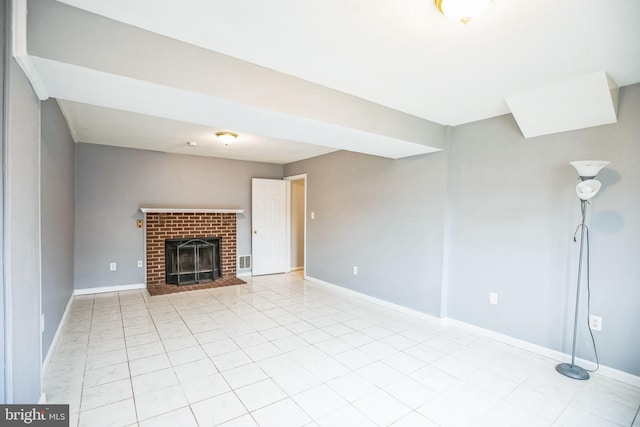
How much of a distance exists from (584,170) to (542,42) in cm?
110

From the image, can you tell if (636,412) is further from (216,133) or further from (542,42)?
(216,133)

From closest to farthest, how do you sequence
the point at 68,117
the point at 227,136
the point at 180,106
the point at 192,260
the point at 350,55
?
the point at 350,55 < the point at 180,106 < the point at 68,117 < the point at 227,136 < the point at 192,260

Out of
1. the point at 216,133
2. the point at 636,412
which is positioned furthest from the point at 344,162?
the point at 636,412

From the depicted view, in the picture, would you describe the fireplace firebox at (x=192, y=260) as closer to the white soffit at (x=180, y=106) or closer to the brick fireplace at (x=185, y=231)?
the brick fireplace at (x=185, y=231)

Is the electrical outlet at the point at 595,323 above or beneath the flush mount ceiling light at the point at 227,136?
beneath

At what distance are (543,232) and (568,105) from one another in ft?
3.71

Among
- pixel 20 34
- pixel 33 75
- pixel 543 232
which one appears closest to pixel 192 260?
pixel 33 75

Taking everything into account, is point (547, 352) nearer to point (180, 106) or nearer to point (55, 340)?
point (180, 106)

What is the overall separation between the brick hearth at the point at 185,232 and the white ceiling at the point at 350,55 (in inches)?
127

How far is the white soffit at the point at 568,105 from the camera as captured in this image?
2287mm

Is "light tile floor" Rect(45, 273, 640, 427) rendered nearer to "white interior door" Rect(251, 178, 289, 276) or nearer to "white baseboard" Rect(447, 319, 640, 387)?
"white baseboard" Rect(447, 319, 640, 387)

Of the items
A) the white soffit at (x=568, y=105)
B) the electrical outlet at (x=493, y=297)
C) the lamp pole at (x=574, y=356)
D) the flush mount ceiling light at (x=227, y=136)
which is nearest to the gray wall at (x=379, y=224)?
the electrical outlet at (x=493, y=297)

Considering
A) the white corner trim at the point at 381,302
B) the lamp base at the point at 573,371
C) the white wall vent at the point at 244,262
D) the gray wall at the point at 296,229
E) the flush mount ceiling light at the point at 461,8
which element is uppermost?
the flush mount ceiling light at the point at 461,8

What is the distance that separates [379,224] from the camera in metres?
4.32
